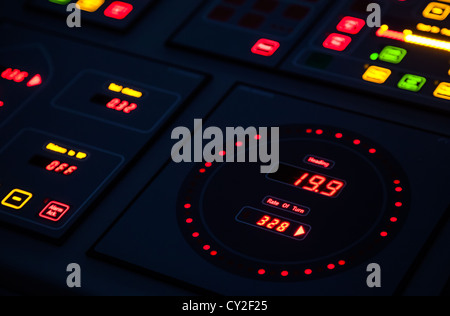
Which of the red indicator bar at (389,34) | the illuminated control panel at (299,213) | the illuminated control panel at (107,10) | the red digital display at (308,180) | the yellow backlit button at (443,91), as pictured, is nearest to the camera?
the illuminated control panel at (299,213)

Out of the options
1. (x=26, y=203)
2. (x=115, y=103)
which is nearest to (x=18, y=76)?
(x=115, y=103)

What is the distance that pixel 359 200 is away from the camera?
123 centimetres

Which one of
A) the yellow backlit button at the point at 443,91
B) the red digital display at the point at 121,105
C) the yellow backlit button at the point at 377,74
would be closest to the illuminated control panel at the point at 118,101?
the red digital display at the point at 121,105

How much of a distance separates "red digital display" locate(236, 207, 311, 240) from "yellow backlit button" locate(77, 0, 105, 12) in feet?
2.09

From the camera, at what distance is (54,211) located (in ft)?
4.22

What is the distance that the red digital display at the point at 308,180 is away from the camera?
1.26 m

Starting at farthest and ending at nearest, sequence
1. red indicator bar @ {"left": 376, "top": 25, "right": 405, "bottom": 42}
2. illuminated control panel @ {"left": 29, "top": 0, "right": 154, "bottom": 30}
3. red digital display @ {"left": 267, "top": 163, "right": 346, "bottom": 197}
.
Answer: illuminated control panel @ {"left": 29, "top": 0, "right": 154, "bottom": 30} → red indicator bar @ {"left": 376, "top": 25, "right": 405, "bottom": 42} → red digital display @ {"left": 267, "top": 163, "right": 346, "bottom": 197}

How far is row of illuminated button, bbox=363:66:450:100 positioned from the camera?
1375 mm

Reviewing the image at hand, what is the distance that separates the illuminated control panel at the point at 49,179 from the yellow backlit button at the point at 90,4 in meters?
0.35

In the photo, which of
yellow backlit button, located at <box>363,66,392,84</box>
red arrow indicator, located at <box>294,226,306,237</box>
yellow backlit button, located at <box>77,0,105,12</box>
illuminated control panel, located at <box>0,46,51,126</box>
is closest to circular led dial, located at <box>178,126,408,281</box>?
red arrow indicator, located at <box>294,226,306,237</box>

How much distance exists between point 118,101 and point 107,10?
0.93 feet

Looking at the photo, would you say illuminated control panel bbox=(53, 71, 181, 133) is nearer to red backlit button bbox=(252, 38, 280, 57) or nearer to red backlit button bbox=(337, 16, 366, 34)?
red backlit button bbox=(252, 38, 280, 57)

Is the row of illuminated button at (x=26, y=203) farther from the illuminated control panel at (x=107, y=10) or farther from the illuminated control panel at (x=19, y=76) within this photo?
the illuminated control panel at (x=107, y=10)
